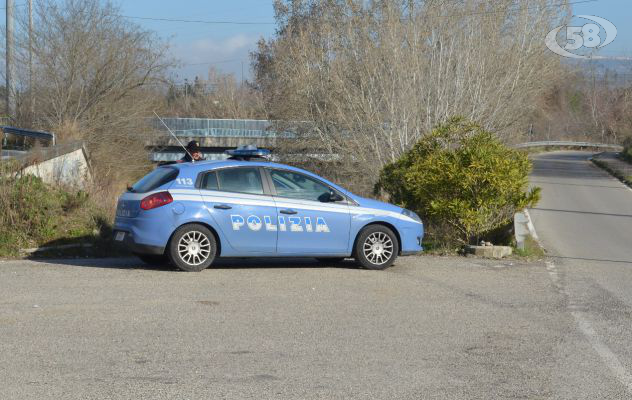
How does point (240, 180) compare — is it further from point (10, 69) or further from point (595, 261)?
point (10, 69)

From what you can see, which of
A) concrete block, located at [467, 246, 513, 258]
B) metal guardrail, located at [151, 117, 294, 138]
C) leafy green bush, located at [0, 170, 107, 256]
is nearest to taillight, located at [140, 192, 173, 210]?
leafy green bush, located at [0, 170, 107, 256]

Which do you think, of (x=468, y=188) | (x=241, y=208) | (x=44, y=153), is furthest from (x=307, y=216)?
(x=44, y=153)

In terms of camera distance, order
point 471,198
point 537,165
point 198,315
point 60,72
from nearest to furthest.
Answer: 1. point 198,315
2. point 471,198
3. point 60,72
4. point 537,165

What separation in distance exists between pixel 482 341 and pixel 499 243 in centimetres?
766

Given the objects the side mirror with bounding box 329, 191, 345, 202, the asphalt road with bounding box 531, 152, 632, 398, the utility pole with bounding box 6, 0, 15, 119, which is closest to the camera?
the asphalt road with bounding box 531, 152, 632, 398

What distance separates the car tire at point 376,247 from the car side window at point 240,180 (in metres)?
Result: 1.59

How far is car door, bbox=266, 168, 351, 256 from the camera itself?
11523mm

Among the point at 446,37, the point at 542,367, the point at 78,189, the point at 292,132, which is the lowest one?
the point at 542,367

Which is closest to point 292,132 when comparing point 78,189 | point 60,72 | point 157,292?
point 60,72

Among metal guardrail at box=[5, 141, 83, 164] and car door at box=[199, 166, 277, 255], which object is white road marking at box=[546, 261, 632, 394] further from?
metal guardrail at box=[5, 141, 83, 164]

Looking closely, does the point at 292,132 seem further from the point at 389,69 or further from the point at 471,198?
the point at 471,198

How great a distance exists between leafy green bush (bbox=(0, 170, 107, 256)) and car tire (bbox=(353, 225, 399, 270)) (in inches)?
173

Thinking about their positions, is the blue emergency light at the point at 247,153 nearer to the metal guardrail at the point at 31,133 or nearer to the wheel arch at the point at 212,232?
the wheel arch at the point at 212,232

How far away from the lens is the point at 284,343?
294 inches
